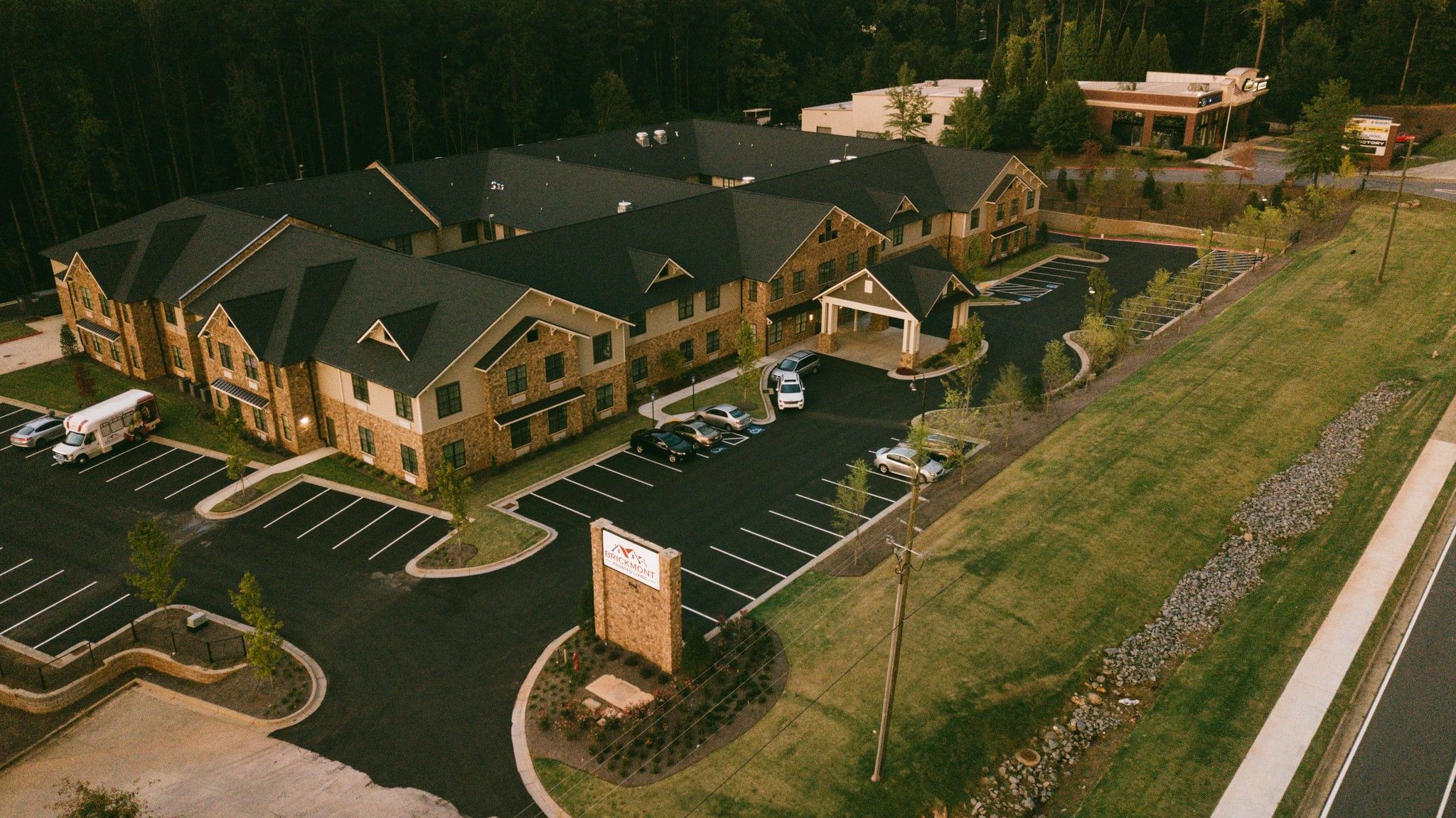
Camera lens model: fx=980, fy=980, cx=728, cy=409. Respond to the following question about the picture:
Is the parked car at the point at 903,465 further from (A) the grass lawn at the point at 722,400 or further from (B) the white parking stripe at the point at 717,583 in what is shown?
(B) the white parking stripe at the point at 717,583

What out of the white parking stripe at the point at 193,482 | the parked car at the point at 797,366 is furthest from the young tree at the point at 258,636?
the parked car at the point at 797,366

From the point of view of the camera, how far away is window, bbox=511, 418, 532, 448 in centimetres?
4766

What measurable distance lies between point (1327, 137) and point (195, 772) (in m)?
95.7

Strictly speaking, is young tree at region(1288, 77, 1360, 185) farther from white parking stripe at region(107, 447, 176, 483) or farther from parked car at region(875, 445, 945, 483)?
white parking stripe at region(107, 447, 176, 483)

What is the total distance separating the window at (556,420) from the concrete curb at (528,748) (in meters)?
16.1

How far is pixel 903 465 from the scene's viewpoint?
45.9 m

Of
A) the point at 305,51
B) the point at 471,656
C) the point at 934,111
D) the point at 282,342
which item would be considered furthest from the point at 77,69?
the point at 934,111

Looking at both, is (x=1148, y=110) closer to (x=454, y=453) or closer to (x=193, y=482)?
(x=454, y=453)

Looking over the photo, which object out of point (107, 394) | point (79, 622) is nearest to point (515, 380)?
point (79, 622)

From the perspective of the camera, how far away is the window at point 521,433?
4766 cm

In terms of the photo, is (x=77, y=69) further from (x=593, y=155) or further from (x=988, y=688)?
(x=988, y=688)

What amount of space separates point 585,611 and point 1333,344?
51747 mm

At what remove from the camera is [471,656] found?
34.2 metres

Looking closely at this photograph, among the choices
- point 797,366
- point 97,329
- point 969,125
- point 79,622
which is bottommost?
point 79,622
